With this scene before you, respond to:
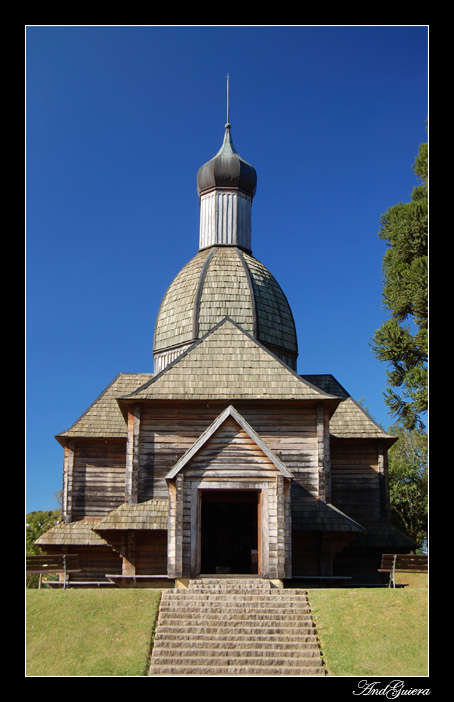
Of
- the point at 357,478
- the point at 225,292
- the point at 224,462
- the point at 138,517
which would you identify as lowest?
the point at 138,517

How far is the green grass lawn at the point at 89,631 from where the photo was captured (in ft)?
50.5

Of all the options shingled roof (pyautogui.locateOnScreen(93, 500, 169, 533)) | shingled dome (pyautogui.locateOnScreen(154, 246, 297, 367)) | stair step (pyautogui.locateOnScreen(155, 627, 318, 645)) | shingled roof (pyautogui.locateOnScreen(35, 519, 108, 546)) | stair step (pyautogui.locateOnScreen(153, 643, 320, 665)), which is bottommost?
stair step (pyautogui.locateOnScreen(153, 643, 320, 665))

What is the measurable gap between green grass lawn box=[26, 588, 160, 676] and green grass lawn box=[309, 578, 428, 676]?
12.9ft

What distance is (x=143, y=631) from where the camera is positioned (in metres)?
16.9

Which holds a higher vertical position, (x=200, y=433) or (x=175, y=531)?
(x=200, y=433)

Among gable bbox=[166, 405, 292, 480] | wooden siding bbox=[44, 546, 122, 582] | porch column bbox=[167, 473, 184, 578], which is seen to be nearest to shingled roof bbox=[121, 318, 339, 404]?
gable bbox=[166, 405, 292, 480]

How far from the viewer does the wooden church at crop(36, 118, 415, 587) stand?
2134cm

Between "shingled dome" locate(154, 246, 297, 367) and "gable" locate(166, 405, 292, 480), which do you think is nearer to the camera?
"gable" locate(166, 405, 292, 480)

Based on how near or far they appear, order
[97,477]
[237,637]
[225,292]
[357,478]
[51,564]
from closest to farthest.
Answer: [237,637], [51,564], [97,477], [357,478], [225,292]

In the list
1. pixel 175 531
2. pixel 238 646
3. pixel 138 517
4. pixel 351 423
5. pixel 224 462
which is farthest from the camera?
pixel 351 423

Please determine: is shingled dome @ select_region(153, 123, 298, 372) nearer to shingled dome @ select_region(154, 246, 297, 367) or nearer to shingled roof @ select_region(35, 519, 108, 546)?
shingled dome @ select_region(154, 246, 297, 367)

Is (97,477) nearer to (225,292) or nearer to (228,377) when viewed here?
(228,377)

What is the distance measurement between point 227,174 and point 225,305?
817 cm

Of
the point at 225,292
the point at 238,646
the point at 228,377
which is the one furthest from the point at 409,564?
the point at 225,292
